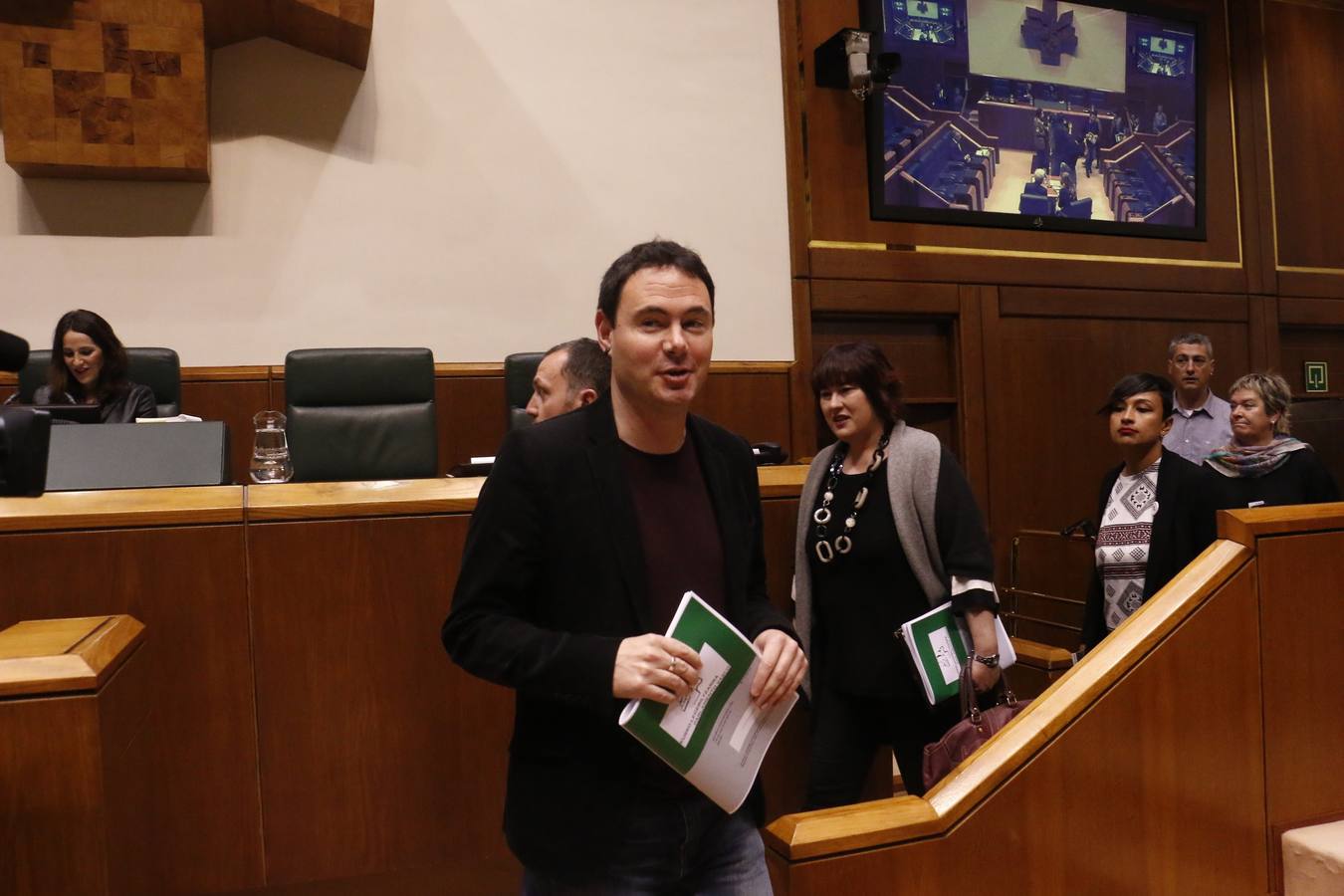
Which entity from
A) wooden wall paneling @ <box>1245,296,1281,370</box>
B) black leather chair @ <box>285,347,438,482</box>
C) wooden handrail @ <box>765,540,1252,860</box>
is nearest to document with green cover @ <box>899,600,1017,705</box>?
wooden handrail @ <box>765,540,1252,860</box>

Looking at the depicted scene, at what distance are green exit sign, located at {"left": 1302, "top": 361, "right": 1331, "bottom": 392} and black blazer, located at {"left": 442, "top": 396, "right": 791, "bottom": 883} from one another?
4169 mm

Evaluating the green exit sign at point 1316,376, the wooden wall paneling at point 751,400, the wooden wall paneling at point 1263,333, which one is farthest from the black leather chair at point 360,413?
the green exit sign at point 1316,376

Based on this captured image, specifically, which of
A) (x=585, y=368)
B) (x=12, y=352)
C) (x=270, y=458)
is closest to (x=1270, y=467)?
(x=585, y=368)

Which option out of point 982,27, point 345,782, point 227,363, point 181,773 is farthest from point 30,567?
point 982,27

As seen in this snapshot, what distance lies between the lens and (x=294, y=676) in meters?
1.27

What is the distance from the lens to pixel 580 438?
0.85 m

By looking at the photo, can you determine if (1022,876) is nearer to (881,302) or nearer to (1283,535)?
(1283,535)

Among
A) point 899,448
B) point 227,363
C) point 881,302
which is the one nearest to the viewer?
point 899,448

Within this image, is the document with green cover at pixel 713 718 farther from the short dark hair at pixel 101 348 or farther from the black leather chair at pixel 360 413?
the short dark hair at pixel 101 348

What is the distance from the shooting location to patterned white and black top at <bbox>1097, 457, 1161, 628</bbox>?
5.87ft

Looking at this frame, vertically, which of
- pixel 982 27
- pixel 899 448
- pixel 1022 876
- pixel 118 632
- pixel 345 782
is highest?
pixel 982 27

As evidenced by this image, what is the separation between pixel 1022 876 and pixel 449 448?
221cm

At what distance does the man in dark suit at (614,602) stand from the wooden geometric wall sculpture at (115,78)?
2309 mm

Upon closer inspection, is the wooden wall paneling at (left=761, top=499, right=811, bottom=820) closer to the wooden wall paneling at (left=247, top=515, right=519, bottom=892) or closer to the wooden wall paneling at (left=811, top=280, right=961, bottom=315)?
the wooden wall paneling at (left=247, top=515, right=519, bottom=892)
